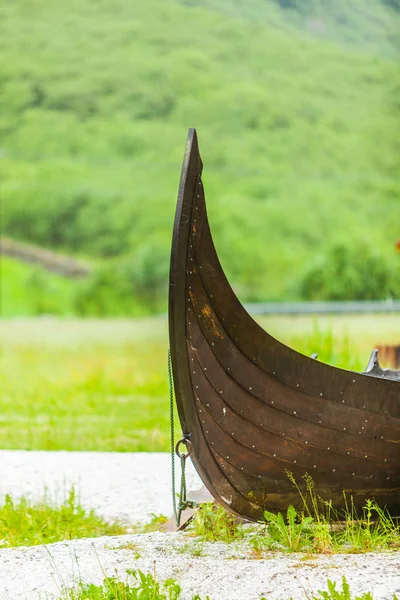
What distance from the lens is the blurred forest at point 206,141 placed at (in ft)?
44.8

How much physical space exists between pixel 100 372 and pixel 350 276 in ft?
15.6

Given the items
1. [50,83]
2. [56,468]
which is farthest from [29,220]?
[56,468]

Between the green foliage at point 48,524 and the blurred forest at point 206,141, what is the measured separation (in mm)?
9095

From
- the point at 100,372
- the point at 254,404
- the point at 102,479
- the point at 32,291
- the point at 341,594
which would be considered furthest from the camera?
the point at 32,291

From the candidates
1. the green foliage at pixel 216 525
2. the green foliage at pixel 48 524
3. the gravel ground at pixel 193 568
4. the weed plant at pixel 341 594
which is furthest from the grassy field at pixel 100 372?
the weed plant at pixel 341 594

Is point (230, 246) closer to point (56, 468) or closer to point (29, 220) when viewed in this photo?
point (29, 220)

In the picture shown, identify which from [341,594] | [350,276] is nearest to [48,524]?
[341,594]

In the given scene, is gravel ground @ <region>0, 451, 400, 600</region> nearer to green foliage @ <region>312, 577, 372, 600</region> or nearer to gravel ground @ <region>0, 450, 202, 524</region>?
green foliage @ <region>312, 577, 372, 600</region>

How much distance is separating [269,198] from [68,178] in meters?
3.15

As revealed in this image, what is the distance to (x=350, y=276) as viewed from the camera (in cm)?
1353

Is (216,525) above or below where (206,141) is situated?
below

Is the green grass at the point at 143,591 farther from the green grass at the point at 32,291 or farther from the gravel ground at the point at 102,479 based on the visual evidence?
the green grass at the point at 32,291

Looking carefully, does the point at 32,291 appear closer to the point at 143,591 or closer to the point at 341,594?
the point at 143,591

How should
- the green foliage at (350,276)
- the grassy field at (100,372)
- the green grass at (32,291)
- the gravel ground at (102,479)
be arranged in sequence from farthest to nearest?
1. the green foliage at (350,276)
2. the green grass at (32,291)
3. the grassy field at (100,372)
4. the gravel ground at (102,479)
